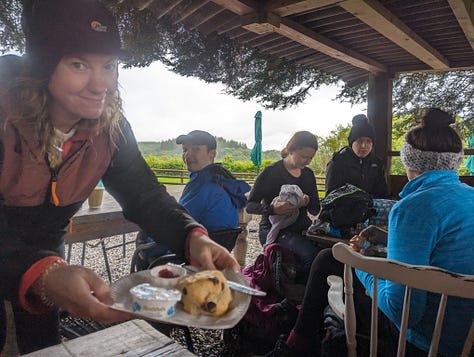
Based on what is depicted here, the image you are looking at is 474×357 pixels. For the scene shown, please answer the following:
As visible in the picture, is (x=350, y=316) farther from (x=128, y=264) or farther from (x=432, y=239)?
(x=128, y=264)

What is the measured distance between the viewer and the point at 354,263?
1.39m

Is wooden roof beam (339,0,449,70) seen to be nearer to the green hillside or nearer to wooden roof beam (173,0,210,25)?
wooden roof beam (173,0,210,25)

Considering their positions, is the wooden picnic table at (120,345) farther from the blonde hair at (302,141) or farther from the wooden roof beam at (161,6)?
the wooden roof beam at (161,6)

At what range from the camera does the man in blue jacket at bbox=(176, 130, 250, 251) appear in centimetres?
275

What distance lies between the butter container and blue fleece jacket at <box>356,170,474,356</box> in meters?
1.07

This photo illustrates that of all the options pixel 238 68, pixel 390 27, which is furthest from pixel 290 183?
pixel 238 68

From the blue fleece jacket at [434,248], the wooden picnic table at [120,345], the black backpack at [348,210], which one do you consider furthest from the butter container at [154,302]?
the black backpack at [348,210]

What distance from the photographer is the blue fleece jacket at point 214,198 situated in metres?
2.74

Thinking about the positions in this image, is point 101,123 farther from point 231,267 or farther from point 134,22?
point 134,22

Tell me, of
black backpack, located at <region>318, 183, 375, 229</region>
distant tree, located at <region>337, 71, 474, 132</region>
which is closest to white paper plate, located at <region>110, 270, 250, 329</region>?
black backpack, located at <region>318, 183, 375, 229</region>

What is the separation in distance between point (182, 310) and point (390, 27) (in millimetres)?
3150

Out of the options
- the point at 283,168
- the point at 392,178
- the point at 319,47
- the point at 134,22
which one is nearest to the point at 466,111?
the point at 392,178

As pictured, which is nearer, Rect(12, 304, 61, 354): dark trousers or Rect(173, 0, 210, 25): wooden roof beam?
Rect(12, 304, 61, 354): dark trousers

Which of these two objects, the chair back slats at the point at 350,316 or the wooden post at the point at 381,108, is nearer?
the chair back slats at the point at 350,316
